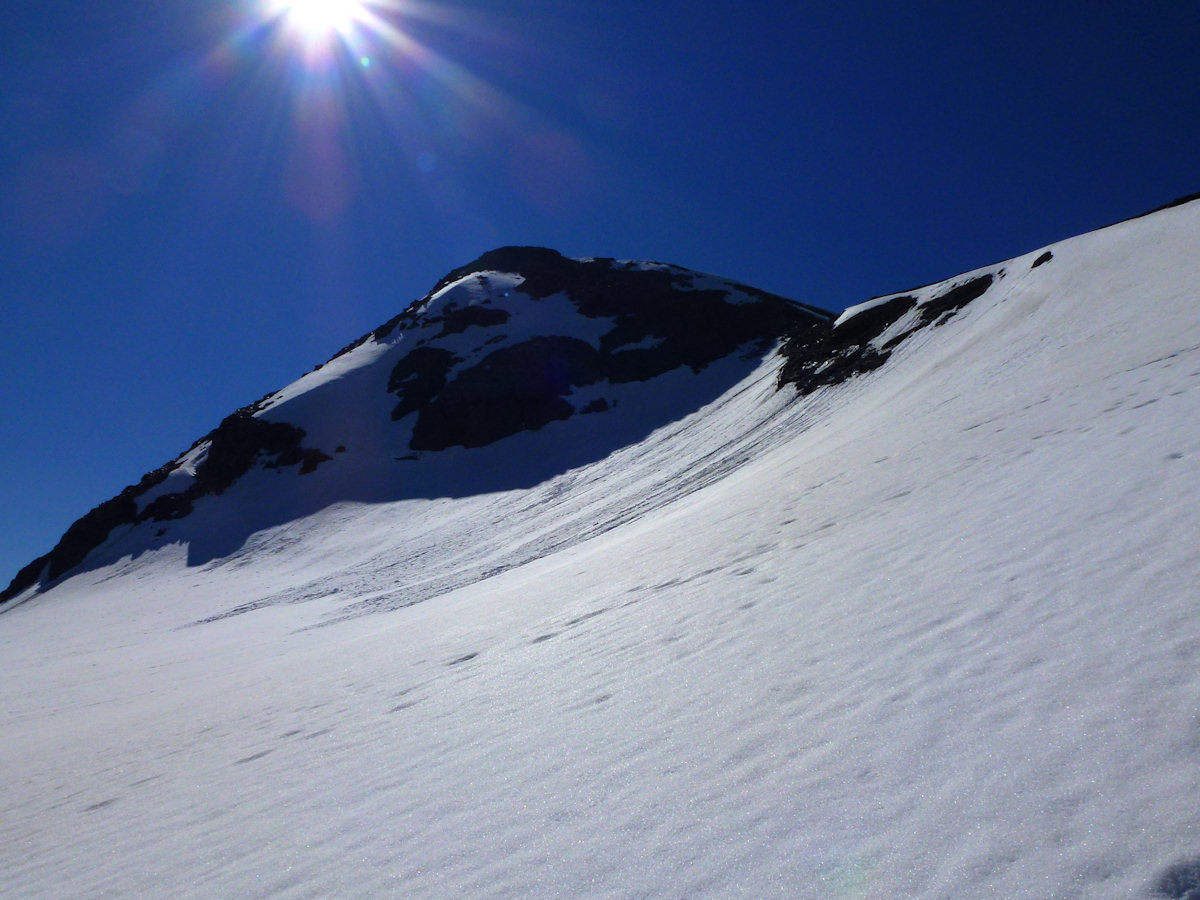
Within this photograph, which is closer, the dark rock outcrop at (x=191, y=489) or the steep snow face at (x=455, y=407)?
the steep snow face at (x=455, y=407)

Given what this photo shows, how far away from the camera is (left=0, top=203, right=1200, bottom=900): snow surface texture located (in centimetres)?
281

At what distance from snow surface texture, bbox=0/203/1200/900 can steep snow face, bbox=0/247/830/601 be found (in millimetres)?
34165

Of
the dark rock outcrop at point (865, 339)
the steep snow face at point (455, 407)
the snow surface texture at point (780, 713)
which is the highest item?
the steep snow face at point (455, 407)

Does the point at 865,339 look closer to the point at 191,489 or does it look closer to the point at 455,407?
the point at 455,407

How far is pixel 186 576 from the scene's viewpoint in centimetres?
4062

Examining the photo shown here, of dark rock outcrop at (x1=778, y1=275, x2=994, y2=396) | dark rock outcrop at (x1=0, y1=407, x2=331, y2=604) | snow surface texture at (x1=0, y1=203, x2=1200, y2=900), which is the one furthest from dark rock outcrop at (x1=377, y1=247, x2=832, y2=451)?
snow surface texture at (x1=0, y1=203, x2=1200, y2=900)

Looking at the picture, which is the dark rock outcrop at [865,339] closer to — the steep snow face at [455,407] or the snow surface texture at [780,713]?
the snow surface texture at [780,713]

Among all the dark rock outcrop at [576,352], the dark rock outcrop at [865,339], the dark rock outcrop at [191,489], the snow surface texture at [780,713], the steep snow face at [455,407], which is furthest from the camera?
the dark rock outcrop at [576,352]

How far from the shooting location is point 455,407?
57.4 metres

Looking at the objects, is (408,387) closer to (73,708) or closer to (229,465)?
(229,465)

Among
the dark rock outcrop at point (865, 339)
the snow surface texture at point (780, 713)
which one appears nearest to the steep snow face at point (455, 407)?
the dark rock outcrop at point (865, 339)

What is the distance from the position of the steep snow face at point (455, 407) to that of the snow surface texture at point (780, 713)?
1345 inches

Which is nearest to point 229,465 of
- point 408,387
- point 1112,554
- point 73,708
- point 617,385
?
point 408,387

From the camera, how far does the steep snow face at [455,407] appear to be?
49.1 m
